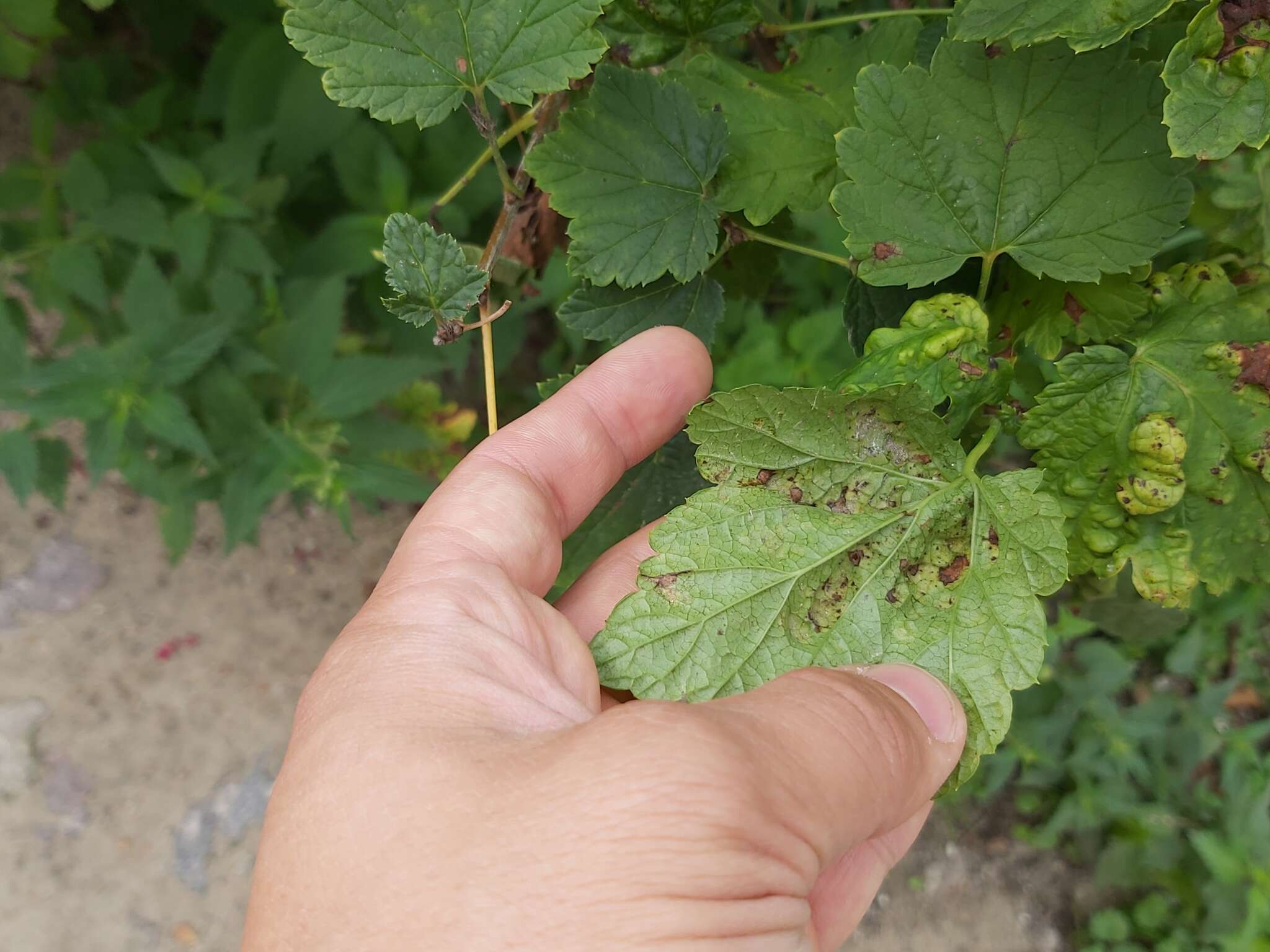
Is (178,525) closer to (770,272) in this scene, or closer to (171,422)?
(171,422)

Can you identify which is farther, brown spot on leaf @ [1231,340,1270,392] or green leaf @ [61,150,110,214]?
green leaf @ [61,150,110,214]

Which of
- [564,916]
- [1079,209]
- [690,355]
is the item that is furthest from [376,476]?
[1079,209]

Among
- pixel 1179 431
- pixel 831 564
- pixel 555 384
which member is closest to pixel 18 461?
pixel 555 384

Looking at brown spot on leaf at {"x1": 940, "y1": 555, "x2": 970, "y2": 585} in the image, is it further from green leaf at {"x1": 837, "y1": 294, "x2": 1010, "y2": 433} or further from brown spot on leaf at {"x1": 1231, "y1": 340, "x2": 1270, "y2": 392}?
brown spot on leaf at {"x1": 1231, "y1": 340, "x2": 1270, "y2": 392}

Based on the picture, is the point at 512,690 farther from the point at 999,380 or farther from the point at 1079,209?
the point at 1079,209

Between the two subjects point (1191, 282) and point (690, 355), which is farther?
point (690, 355)

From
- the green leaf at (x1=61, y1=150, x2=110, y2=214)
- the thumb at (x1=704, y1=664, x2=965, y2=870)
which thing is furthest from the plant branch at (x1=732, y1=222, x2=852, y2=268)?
the green leaf at (x1=61, y1=150, x2=110, y2=214)
